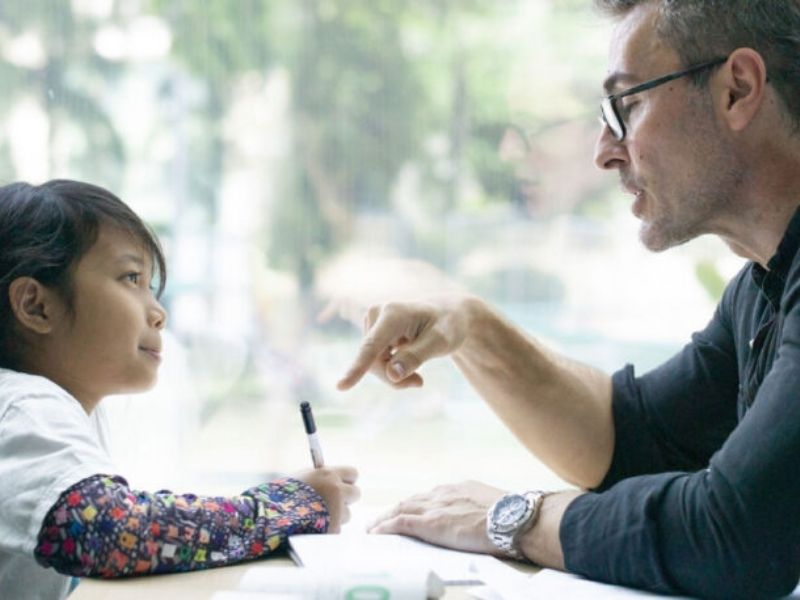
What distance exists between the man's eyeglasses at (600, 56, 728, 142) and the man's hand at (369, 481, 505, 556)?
52cm

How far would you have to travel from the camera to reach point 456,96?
183 cm

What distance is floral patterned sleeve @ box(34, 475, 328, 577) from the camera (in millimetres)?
1024

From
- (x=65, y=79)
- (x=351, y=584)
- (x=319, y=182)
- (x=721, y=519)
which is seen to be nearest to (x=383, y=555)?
(x=351, y=584)

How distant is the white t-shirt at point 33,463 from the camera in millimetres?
1042

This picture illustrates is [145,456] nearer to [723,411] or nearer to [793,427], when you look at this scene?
[723,411]

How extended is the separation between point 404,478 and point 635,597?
89cm

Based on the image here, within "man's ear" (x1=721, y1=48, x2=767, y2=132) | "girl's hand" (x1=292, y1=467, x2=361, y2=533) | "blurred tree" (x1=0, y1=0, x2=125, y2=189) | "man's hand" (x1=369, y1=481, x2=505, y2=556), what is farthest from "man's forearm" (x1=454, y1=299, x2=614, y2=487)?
"blurred tree" (x1=0, y1=0, x2=125, y2=189)

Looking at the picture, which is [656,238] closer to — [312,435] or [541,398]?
[541,398]

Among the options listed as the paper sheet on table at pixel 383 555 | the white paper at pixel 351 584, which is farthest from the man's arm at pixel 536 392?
the white paper at pixel 351 584

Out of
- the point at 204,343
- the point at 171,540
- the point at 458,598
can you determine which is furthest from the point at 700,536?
the point at 204,343

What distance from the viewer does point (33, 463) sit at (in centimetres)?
107

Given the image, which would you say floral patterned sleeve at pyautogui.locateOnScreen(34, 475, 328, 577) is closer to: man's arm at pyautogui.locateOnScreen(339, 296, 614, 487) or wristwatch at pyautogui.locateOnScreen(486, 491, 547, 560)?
wristwatch at pyautogui.locateOnScreen(486, 491, 547, 560)

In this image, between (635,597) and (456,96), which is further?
(456,96)

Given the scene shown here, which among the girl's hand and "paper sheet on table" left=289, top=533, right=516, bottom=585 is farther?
the girl's hand
